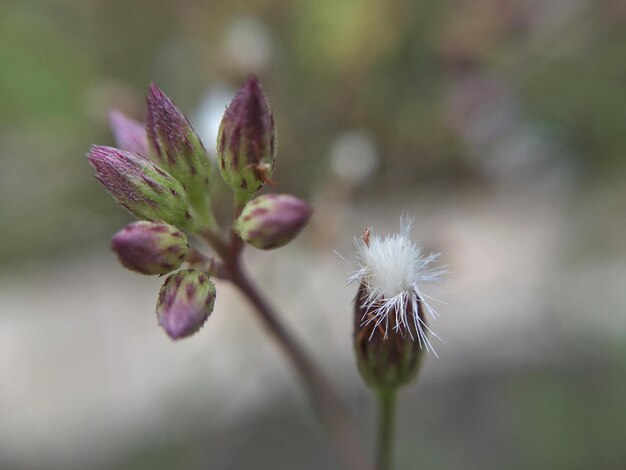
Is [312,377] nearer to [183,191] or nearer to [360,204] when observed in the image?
[183,191]

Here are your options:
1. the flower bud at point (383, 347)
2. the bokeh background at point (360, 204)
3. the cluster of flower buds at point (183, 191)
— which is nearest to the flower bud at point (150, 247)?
the cluster of flower buds at point (183, 191)

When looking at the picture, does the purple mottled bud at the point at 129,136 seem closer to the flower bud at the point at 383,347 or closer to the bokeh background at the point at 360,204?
the flower bud at the point at 383,347

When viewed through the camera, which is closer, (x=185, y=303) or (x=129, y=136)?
(x=185, y=303)

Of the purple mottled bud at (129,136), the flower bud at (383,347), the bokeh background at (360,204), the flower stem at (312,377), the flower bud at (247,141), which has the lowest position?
the flower bud at (383,347)

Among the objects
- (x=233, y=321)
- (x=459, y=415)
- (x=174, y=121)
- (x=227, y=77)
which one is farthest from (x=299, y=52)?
(x=174, y=121)

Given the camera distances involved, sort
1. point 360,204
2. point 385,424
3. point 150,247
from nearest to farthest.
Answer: point 150,247 < point 385,424 < point 360,204

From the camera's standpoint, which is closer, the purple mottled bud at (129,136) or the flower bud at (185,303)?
the flower bud at (185,303)

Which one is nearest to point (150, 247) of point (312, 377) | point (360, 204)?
point (312, 377)

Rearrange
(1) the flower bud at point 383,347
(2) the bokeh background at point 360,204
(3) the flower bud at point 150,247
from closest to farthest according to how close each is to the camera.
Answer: (3) the flower bud at point 150,247, (1) the flower bud at point 383,347, (2) the bokeh background at point 360,204
